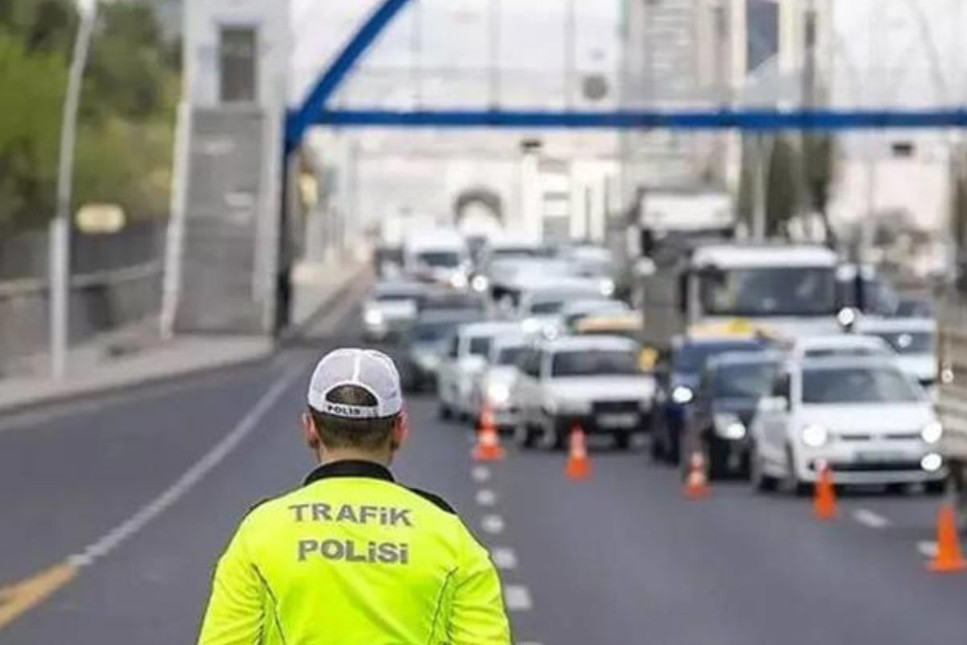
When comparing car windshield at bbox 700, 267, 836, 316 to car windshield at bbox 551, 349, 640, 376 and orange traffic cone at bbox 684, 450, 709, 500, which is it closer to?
car windshield at bbox 551, 349, 640, 376

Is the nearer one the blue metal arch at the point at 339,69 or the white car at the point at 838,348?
the white car at the point at 838,348

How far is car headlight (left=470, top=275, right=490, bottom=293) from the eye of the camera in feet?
341

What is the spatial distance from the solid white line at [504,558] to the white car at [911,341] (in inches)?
724

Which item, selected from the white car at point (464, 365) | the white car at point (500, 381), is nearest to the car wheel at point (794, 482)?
the white car at point (500, 381)

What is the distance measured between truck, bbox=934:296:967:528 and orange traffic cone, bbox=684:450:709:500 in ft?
19.5

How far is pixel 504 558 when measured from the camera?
86.0 ft

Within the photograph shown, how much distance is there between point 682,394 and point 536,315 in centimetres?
3794

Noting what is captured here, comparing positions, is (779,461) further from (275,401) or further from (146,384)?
(146,384)

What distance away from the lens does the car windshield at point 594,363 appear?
47.5m

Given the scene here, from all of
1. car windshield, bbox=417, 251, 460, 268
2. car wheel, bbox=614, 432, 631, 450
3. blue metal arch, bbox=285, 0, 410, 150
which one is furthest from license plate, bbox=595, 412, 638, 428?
car windshield, bbox=417, 251, 460, 268

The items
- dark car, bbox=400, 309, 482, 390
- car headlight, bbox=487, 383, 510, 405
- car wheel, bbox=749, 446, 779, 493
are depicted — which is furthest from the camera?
dark car, bbox=400, 309, 482, 390

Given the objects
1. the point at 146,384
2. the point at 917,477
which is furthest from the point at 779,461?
the point at 146,384

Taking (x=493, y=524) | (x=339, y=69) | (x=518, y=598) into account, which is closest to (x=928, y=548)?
(x=493, y=524)

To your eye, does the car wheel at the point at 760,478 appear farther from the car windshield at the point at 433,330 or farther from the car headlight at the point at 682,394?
the car windshield at the point at 433,330
